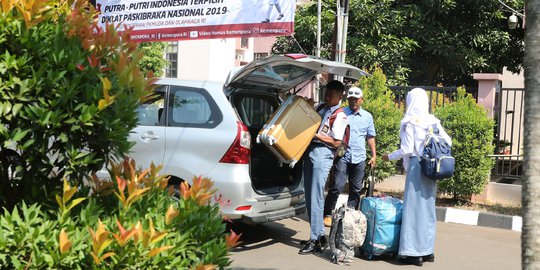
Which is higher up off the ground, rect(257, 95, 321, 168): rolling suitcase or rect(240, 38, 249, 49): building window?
rect(240, 38, 249, 49): building window

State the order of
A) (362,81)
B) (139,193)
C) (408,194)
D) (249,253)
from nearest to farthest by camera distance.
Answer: (139,193) < (408,194) < (249,253) < (362,81)

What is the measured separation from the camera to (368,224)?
5633mm

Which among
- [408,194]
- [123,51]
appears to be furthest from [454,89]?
[123,51]

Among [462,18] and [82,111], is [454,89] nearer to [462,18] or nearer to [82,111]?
[462,18]

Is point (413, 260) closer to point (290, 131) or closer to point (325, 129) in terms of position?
point (325, 129)

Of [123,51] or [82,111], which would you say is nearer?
[82,111]

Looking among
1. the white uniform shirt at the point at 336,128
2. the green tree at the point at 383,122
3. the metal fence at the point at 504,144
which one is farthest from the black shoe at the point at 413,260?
the metal fence at the point at 504,144

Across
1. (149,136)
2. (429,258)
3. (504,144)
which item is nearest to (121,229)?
(149,136)

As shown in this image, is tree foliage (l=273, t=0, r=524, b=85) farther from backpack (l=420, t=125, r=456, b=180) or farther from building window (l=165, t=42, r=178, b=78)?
building window (l=165, t=42, r=178, b=78)

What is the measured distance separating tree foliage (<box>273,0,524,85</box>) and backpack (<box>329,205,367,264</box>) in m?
9.36

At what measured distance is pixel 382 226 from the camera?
18.1 feet

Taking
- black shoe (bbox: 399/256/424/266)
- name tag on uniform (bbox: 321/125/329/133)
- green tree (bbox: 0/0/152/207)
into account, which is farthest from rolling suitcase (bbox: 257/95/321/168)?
green tree (bbox: 0/0/152/207)

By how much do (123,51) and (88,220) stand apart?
674mm

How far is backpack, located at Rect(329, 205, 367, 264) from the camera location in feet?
17.9
